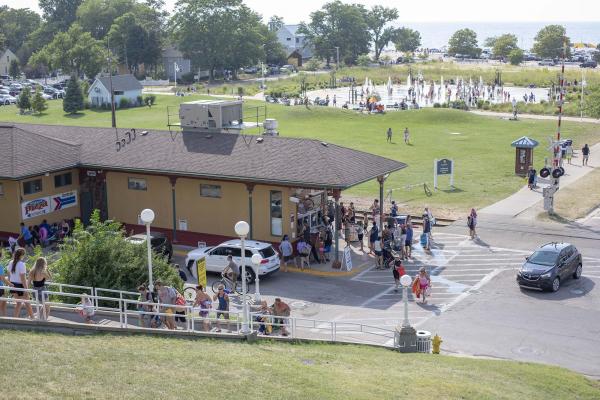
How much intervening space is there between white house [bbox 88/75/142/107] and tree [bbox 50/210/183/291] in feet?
232

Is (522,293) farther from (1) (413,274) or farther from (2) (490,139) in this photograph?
(2) (490,139)

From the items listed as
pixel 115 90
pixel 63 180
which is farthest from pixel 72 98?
pixel 63 180

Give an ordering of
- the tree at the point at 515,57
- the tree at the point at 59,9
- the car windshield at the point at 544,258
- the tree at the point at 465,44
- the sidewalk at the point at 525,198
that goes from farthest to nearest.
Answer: the tree at the point at 465,44 < the tree at the point at 59,9 < the tree at the point at 515,57 < the sidewalk at the point at 525,198 < the car windshield at the point at 544,258

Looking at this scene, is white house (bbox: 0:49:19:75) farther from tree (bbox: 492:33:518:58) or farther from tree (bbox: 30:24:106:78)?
tree (bbox: 492:33:518:58)

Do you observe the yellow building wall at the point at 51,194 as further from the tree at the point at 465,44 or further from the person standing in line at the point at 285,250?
the tree at the point at 465,44

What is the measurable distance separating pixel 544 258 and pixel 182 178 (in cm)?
1456

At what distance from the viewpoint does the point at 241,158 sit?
32750mm

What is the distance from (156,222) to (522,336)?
17314 mm

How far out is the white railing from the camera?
18672 mm

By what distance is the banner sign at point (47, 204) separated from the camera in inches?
1319

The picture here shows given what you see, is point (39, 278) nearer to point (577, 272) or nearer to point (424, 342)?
point (424, 342)

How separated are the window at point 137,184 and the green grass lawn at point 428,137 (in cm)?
1314

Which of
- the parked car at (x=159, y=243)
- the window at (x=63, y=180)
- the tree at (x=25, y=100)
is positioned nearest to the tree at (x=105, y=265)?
the parked car at (x=159, y=243)

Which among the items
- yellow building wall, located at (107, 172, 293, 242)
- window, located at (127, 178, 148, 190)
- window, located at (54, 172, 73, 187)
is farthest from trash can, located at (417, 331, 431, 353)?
window, located at (54, 172, 73, 187)
